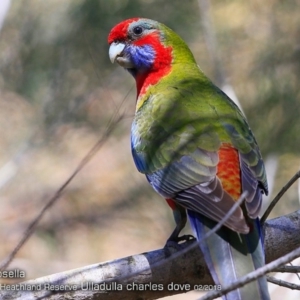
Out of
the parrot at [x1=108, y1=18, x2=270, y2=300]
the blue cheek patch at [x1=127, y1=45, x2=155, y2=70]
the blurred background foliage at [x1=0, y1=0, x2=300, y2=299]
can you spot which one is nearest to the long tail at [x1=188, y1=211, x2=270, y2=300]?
the parrot at [x1=108, y1=18, x2=270, y2=300]

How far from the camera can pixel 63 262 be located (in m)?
5.16

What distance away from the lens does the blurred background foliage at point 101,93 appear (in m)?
4.58

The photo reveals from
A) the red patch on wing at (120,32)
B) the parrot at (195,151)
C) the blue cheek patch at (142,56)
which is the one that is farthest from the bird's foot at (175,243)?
the red patch on wing at (120,32)

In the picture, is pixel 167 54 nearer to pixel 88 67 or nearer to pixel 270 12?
pixel 88 67

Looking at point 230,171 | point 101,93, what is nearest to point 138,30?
point 101,93

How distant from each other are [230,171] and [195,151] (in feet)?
0.75

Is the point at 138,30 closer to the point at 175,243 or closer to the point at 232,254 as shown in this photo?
the point at 175,243

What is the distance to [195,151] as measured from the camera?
2.81 metres

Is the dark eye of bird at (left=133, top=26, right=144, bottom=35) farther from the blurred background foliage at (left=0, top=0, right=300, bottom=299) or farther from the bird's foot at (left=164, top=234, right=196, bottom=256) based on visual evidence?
the bird's foot at (left=164, top=234, right=196, bottom=256)

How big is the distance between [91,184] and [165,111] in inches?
107

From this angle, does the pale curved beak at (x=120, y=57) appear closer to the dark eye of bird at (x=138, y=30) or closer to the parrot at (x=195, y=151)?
the parrot at (x=195, y=151)

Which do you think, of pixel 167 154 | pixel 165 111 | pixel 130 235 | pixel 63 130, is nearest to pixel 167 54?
pixel 165 111

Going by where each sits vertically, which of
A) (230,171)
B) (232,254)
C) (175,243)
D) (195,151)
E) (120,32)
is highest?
(120,32)

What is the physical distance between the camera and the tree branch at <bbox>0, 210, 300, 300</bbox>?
2379 millimetres
